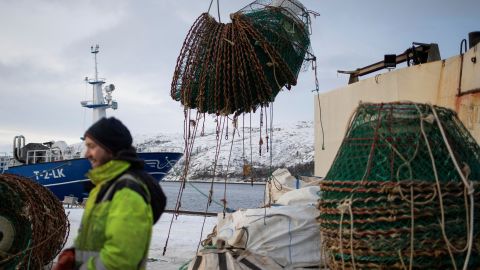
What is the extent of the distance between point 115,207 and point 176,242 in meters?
6.99

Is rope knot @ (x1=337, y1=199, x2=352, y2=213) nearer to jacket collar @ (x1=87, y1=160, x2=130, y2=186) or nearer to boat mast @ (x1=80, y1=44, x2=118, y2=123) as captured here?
jacket collar @ (x1=87, y1=160, x2=130, y2=186)

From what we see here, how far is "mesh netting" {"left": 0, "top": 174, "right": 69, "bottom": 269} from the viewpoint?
18.5ft

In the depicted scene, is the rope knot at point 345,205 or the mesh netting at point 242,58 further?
the mesh netting at point 242,58

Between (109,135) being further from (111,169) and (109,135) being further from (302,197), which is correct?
(302,197)

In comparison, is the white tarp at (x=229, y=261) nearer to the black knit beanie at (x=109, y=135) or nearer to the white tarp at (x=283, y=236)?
the white tarp at (x=283, y=236)

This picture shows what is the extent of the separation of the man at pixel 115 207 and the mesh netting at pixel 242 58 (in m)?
2.94

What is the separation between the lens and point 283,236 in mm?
5160

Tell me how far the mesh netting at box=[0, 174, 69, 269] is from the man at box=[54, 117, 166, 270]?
348 cm

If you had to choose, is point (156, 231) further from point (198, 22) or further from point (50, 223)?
point (198, 22)

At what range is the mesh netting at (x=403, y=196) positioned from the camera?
292 cm

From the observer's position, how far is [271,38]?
18.0 feet

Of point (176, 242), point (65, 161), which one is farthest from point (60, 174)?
point (176, 242)

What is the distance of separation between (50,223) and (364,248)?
429 centimetres

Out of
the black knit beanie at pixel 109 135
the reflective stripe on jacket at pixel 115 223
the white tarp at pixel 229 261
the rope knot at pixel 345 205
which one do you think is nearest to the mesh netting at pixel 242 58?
the white tarp at pixel 229 261
